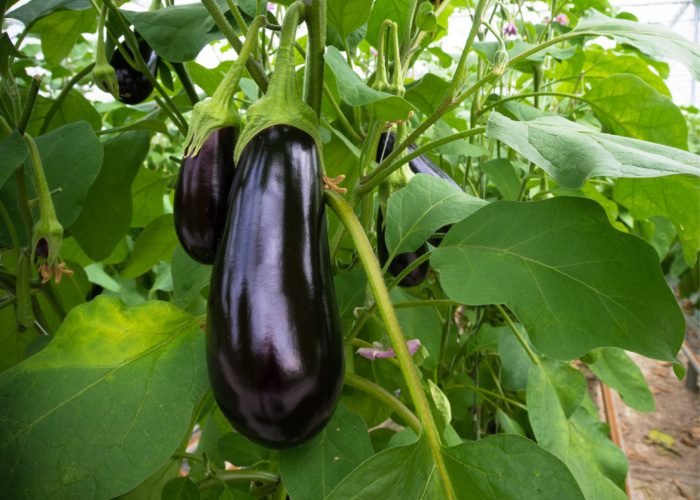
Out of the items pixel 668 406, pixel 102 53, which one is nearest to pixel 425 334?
pixel 102 53

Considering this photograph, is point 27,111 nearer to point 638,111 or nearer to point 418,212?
point 418,212

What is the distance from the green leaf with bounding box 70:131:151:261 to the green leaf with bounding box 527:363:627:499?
477mm

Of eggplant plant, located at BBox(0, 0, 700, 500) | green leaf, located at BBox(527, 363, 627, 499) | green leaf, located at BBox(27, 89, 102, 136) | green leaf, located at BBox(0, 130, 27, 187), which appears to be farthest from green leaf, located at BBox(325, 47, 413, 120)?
green leaf, located at BBox(27, 89, 102, 136)

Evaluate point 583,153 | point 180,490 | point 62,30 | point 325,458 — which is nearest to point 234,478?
point 180,490

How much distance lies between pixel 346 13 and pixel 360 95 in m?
0.19

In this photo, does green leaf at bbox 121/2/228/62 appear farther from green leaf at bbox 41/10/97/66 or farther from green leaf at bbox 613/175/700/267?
green leaf at bbox 613/175/700/267

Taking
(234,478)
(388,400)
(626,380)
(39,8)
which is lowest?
(626,380)

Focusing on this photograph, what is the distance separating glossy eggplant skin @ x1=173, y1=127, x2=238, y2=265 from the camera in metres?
0.37

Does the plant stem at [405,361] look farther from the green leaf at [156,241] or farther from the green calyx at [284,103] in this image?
the green leaf at [156,241]

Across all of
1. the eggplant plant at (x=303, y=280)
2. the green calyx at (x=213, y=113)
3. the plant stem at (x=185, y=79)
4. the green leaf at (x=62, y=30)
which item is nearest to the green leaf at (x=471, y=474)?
the eggplant plant at (x=303, y=280)

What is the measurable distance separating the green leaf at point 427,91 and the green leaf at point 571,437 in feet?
1.04

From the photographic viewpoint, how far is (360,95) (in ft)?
1.09

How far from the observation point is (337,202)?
0.33 meters

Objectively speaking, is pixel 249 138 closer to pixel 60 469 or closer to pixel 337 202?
pixel 337 202
